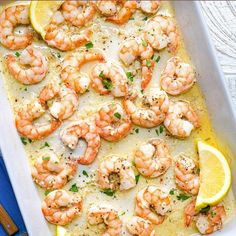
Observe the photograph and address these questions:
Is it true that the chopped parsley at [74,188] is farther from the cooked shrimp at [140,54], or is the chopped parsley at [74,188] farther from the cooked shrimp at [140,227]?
the cooked shrimp at [140,54]

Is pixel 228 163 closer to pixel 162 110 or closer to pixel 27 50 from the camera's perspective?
pixel 162 110

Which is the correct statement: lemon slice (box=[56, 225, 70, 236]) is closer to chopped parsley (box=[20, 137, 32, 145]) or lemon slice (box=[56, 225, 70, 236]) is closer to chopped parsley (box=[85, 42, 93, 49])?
chopped parsley (box=[20, 137, 32, 145])

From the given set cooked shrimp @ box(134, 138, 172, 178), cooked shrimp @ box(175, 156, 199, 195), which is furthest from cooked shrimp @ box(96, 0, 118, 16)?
cooked shrimp @ box(175, 156, 199, 195)

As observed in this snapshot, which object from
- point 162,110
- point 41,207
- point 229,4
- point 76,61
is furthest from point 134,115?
point 229,4

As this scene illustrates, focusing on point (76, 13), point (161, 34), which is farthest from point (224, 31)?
point (76, 13)

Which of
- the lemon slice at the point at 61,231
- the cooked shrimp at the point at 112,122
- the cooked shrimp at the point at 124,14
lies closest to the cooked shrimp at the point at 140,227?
the lemon slice at the point at 61,231

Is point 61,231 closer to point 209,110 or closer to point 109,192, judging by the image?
point 109,192
